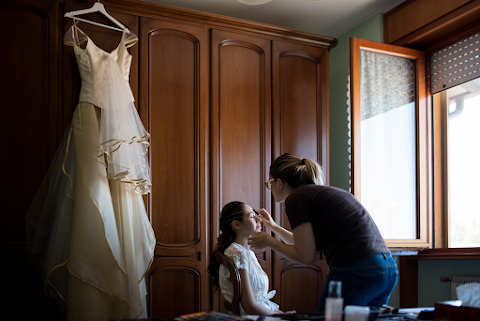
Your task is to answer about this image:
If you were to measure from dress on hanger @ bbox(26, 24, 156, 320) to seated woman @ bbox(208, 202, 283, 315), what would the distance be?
0.53 m

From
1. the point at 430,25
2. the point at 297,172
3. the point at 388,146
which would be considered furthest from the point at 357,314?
the point at 430,25

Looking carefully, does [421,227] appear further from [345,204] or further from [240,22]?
[240,22]

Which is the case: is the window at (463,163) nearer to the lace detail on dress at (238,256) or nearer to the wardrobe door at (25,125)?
the lace detail on dress at (238,256)

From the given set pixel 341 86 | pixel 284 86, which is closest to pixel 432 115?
pixel 341 86

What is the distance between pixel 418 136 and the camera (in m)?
3.25

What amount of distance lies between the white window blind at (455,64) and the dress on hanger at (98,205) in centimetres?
226

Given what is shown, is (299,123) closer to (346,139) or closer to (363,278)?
(346,139)

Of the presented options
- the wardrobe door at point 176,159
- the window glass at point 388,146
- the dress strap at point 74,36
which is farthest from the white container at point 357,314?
the dress strap at point 74,36

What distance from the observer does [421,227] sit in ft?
10.4

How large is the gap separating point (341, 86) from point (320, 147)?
837mm

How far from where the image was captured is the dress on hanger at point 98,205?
224 cm

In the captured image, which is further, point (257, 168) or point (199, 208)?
point (257, 168)

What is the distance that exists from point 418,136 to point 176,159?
1.85 metres

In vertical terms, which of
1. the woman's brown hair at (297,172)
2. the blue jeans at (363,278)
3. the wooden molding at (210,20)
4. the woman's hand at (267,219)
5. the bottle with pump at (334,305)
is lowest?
the blue jeans at (363,278)
